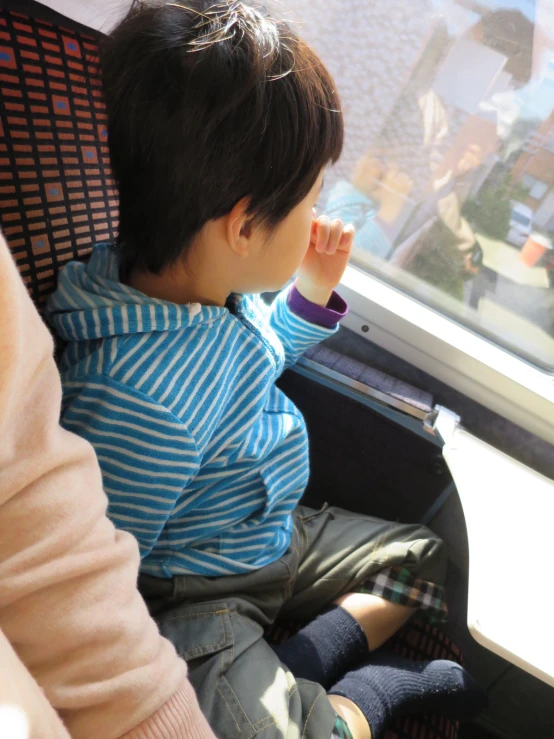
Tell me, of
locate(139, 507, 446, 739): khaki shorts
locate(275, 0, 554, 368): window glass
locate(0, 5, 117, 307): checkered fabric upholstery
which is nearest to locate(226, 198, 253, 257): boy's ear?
locate(0, 5, 117, 307): checkered fabric upholstery

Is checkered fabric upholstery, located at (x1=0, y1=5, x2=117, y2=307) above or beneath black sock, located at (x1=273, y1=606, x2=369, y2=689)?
above

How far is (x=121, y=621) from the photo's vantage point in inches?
16.1

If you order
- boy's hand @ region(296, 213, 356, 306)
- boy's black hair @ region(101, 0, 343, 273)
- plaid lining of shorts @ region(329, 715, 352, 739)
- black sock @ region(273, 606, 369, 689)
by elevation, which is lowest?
black sock @ region(273, 606, 369, 689)

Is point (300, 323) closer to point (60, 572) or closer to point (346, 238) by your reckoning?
point (346, 238)

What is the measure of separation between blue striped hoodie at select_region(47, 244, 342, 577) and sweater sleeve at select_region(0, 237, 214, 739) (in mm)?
180

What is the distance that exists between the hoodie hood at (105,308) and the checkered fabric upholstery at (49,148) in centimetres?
4

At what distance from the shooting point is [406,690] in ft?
2.60

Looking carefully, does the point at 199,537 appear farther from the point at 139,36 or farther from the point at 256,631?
the point at 139,36

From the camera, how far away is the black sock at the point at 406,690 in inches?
30.0

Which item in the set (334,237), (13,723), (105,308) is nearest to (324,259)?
(334,237)

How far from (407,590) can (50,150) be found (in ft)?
2.68

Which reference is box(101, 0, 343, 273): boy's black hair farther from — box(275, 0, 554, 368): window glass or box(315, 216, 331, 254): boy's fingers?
box(275, 0, 554, 368): window glass

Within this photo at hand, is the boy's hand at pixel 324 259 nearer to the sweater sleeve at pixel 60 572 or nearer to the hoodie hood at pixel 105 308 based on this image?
the hoodie hood at pixel 105 308

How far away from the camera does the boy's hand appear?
2.91 ft
